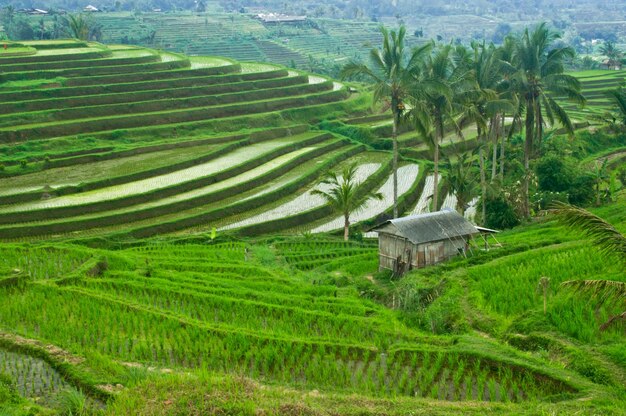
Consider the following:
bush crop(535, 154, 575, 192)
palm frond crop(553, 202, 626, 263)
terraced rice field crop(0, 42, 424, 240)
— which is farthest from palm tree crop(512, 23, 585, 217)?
palm frond crop(553, 202, 626, 263)

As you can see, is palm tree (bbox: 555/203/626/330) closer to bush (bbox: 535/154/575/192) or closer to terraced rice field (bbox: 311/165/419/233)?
terraced rice field (bbox: 311/165/419/233)

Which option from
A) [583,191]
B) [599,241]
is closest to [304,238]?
[583,191]

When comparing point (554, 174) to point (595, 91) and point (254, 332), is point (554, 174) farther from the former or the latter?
point (595, 91)

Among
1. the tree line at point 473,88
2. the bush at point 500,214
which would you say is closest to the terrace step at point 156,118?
the tree line at point 473,88

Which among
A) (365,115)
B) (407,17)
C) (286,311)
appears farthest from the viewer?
(407,17)

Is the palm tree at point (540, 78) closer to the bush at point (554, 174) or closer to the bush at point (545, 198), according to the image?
the bush at point (545, 198)

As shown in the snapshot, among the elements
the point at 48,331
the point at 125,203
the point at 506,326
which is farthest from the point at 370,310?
the point at 125,203

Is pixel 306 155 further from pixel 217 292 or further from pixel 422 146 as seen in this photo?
pixel 217 292
